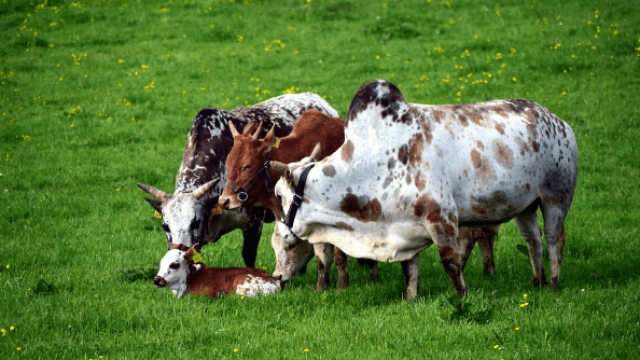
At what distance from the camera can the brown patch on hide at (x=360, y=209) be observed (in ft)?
27.2

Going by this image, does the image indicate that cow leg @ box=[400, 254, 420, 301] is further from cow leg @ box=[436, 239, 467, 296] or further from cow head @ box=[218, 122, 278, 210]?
cow head @ box=[218, 122, 278, 210]

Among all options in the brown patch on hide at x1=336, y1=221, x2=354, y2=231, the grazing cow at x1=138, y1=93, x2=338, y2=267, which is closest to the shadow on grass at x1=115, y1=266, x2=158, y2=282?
the grazing cow at x1=138, y1=93, x2=338, y2=267

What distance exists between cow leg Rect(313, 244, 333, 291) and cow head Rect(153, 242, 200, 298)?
1539 millimetres

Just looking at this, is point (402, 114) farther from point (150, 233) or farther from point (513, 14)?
point (513, 14)

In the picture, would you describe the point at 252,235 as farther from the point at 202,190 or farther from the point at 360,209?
the point at 360,209

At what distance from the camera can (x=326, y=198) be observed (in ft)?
27.7

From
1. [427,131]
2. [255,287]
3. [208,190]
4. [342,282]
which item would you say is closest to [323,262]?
[342,282]

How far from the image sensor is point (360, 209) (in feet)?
27.5

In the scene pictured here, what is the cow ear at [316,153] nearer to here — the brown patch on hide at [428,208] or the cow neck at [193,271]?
the brown patch on hide at [428,208]

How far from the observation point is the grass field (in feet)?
24.8

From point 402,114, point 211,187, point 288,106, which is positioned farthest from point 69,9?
point 402,114

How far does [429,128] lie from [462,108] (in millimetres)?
645

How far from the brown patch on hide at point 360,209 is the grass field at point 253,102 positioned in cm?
99

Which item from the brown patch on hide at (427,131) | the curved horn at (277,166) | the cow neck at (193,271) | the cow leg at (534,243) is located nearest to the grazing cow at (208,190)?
the cow neck at (193,271)
